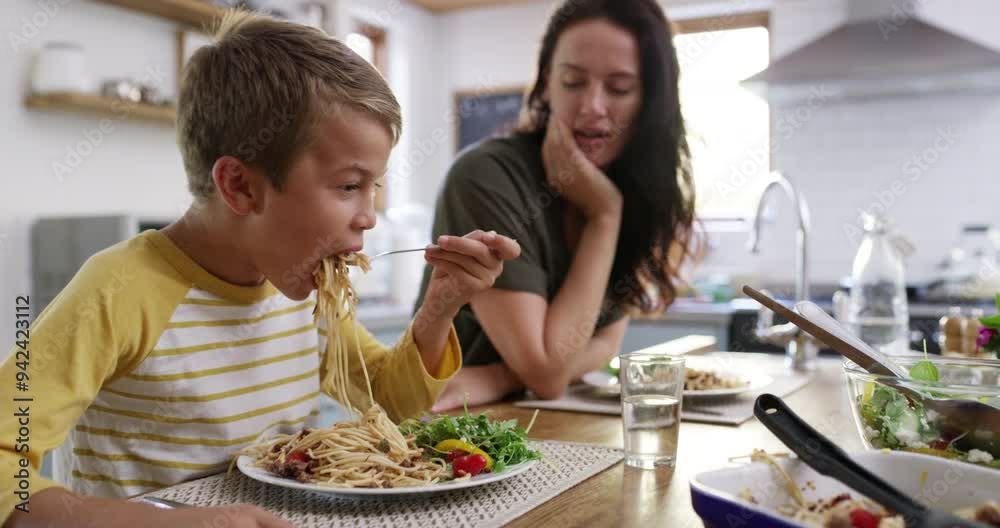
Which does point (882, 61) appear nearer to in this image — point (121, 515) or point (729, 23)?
point (729, 23)

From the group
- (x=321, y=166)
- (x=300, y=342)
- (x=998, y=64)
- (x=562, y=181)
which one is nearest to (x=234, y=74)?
(x=321, y=166)

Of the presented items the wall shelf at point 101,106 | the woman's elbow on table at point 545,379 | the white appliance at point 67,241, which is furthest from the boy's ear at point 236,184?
the wall shelf at point 101,106

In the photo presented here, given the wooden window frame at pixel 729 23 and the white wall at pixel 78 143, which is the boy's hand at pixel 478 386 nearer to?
the white wall at pixel 78 143

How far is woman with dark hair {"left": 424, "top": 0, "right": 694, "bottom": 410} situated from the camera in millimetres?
1667

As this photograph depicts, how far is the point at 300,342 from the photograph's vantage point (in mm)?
1356

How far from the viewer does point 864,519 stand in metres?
0.68

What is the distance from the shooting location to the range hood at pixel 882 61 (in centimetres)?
395

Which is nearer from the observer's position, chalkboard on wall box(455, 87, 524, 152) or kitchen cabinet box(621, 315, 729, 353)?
kitchen cabinet box(621, 315, 729, 353)

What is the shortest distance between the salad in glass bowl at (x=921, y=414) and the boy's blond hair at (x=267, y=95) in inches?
26.8

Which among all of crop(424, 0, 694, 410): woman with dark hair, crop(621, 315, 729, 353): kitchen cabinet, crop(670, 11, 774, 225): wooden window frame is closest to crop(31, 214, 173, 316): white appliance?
crop(424, 0, 694, 410): woman with dark hair

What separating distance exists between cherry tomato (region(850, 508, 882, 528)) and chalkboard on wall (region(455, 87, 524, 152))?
5183mm

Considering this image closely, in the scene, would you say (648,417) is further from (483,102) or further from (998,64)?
(483,102)

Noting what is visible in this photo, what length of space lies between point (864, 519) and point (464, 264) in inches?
25.6

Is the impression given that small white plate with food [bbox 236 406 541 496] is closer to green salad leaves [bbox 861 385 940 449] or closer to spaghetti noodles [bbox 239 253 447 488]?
spaghetti noodles [bbox 239 253 447 488]
